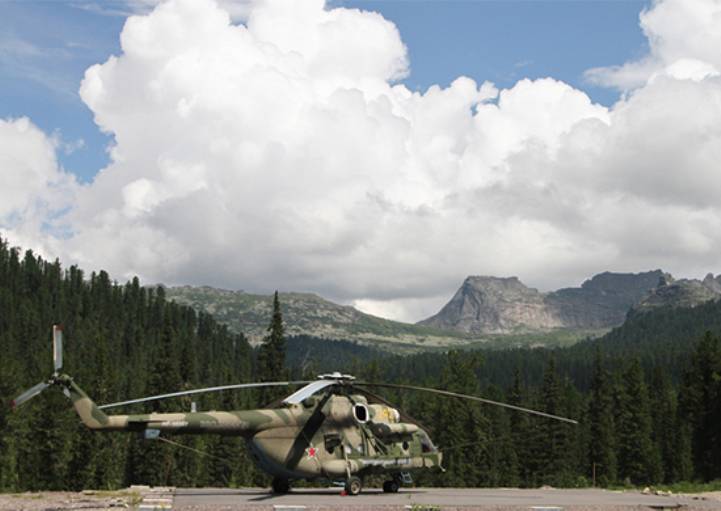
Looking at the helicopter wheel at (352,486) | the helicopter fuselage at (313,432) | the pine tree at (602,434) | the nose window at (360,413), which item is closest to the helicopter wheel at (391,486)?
the helicopter fuselage at (313,432)

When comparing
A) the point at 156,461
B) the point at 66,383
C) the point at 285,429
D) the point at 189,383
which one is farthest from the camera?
the point at 189,383

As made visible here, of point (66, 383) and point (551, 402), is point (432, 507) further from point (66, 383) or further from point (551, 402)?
point (551, 402)

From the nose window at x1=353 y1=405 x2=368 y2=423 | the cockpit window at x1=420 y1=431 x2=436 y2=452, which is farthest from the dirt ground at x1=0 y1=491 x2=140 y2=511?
the cockpit window at x1=420 y1=431 x2=436 y2=452

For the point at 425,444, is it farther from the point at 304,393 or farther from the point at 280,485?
the point at 304,393

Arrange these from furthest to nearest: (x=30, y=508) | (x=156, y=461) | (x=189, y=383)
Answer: (x=189, y=383) < (x=156, y=461) < (x=30, y=508)

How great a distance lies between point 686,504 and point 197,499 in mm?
18140

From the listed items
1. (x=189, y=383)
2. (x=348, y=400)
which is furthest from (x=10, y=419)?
(x=348, y=400)

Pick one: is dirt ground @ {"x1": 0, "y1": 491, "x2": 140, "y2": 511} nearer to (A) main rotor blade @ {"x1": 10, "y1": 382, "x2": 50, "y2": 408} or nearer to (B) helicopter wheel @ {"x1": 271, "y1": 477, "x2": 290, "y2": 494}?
(A) main rotor blade @ {"x1": 10, "y1": 382, "x2": 50, "y2": 408}

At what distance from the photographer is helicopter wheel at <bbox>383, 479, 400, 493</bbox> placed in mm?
38062

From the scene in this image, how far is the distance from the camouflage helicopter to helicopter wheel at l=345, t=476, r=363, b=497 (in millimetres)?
42

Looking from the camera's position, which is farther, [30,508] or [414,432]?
[414,432]

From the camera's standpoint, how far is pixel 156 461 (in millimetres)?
96375

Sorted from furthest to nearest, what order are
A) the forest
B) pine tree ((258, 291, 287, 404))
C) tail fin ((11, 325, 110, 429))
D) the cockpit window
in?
pine tree ((258, 291, 287, 404)), the forest, the cockpit window, tail fin ((11, 325, 110, 429))

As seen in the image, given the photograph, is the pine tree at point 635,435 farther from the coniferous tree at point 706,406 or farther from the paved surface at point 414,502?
the paved surface at point 414,502
